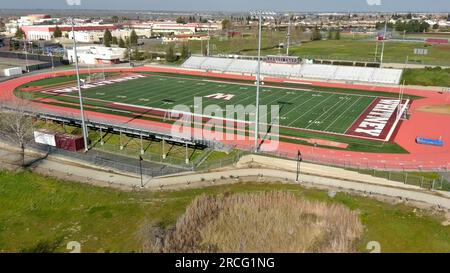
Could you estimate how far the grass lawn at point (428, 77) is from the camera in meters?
71.0

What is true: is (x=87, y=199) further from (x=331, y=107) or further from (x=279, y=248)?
(x=331, y=107)

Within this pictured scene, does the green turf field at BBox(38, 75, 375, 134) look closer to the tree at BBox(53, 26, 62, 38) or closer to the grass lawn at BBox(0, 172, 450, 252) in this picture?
the grass lawn at BBox(0, 172, 450, 252)

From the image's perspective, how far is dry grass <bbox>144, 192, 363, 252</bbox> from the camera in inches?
922

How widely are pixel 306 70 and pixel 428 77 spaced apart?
75.1 feet

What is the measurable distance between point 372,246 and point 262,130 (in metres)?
23.5

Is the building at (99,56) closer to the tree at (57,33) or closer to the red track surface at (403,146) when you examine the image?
the red track surface at (403,146)

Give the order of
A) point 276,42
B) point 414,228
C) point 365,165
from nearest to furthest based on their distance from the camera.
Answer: point 414,228
point 365,165
point 276,42

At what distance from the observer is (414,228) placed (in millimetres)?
24734

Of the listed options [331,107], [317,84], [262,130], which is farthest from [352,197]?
[317,84]

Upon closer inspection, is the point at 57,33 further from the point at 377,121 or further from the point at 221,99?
the point at 377,121

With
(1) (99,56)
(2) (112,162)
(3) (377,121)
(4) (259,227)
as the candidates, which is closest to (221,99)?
(3) (377,121)

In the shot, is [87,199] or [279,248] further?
[87,199]
